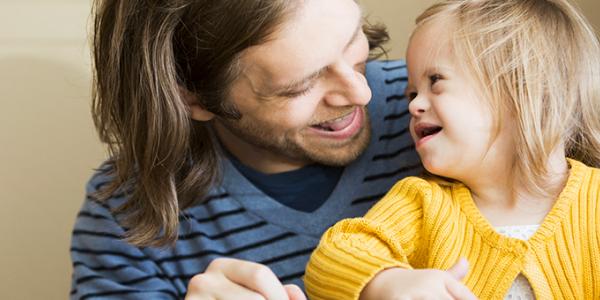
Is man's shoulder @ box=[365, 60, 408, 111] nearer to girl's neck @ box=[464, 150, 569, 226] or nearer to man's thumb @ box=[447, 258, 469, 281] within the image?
girl's neck @ box=[464, 150, 569, 226]

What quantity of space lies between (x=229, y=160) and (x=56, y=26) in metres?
0.57

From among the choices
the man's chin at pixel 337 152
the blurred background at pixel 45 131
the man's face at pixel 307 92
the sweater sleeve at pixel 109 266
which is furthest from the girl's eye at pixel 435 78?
the blurred background at pixel 45 131

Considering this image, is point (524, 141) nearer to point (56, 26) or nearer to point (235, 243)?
point (235, 243)

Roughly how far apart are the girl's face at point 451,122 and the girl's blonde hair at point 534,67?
0.02 m

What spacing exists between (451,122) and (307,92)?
273mm

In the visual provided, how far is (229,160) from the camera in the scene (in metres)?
1.62

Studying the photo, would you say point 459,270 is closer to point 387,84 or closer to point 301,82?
point 301,82

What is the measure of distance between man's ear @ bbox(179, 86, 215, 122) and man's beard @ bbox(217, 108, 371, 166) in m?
0.03

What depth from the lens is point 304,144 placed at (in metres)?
1.53

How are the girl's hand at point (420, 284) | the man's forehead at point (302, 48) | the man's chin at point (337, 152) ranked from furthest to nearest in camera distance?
the man's chin at point (337, 152), the man's forehead at point (302, 48), the girl's hand at point (420, 284)

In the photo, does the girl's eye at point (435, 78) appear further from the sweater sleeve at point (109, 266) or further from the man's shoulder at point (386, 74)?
the sweater sleeve at point (109, 266)

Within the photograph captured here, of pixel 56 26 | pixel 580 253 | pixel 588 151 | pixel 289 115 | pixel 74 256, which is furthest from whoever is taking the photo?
pixel 56 26

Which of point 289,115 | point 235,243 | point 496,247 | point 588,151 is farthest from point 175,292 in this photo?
point 588,151

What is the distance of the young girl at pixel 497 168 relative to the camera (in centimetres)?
124
